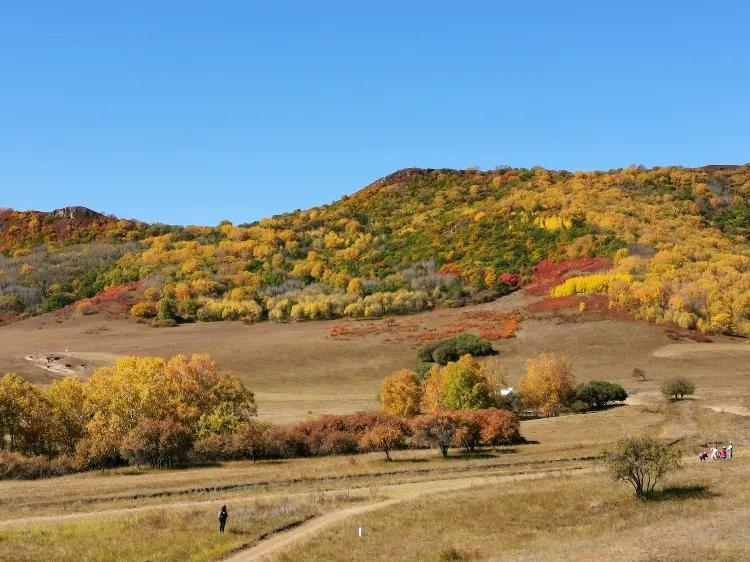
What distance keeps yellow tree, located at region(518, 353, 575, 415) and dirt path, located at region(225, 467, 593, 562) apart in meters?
29.4

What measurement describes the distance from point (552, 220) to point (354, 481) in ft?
426

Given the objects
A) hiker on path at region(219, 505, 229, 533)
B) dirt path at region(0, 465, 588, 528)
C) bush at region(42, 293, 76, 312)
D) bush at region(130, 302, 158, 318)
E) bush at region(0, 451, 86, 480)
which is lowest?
bush at region(0, 451, 86, 480)

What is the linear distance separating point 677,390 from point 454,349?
34.5 meters

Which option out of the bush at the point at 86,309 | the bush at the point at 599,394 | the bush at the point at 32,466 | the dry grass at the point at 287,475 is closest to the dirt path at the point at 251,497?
the dry grass at the point at 287,475

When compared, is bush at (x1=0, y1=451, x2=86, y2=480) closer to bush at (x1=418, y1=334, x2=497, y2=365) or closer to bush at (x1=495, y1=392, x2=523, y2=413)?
bush at (x1=495, y1=392, x2=523, y2=413)

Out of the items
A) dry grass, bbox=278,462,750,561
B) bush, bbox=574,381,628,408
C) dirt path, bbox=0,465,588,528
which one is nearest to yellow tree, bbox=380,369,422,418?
bush, bbox=574,381,628,408

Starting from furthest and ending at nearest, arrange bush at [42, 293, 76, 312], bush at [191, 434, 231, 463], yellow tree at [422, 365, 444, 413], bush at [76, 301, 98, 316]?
bush at [42, 293, 76, 312] < bush at [76, 301, 98, 316] < yellow tree at [422, 365, 444, 413] < bush at [191, 434, 231, 463]

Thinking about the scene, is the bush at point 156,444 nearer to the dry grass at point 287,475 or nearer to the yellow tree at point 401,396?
the dry grass at point 287,475

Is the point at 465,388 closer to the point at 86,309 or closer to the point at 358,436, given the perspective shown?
the point at 358,436

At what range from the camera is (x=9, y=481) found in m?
56.5

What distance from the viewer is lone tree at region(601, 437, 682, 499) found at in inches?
1660

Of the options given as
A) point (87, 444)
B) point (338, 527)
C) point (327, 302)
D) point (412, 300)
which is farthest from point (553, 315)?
point (338, 527)

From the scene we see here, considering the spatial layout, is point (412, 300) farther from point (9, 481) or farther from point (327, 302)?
point (9, 481)

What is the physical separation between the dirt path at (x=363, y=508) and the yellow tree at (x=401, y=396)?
87.0 ft
